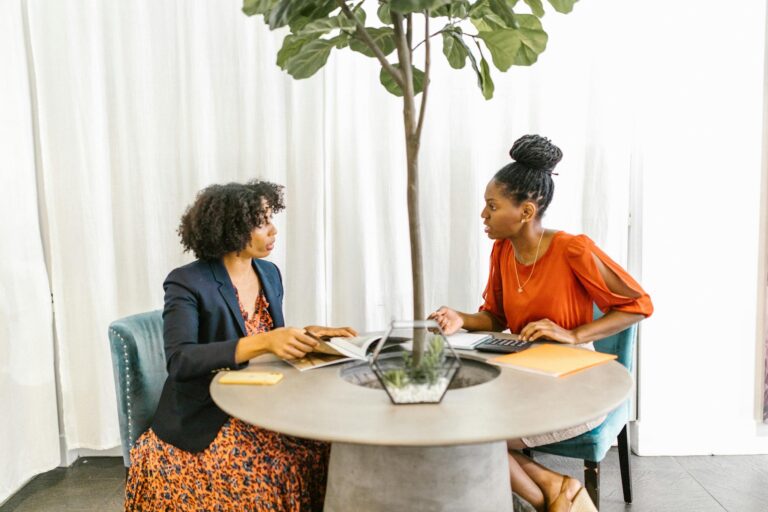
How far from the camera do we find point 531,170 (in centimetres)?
196

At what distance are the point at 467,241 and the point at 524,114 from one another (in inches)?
21.8

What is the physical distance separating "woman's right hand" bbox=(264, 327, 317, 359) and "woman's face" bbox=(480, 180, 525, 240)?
76 cm

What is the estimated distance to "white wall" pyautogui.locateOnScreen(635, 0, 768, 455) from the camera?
2.54 meters

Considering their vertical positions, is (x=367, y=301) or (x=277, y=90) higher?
(x=277, y=90)

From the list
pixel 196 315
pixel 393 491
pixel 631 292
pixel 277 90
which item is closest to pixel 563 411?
pixel 393 491

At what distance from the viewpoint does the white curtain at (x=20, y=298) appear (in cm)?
235

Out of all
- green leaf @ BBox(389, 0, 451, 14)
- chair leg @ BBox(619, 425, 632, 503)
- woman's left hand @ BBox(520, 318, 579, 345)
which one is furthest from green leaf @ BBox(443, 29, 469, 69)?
chair leg @ BBox(619, 425, 632, 503)

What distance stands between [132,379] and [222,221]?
1.66ft

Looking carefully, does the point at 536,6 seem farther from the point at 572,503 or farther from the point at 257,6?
the point at 572,503

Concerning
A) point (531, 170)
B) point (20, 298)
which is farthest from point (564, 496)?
point (20, 298)

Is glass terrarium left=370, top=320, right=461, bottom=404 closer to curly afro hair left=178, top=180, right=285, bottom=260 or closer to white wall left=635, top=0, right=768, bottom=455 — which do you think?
curly afro hair left=178, top=180, right=285, bottom=260

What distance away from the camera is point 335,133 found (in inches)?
99.0

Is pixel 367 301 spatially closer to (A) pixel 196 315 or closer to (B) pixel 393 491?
(A) pixel 196 315

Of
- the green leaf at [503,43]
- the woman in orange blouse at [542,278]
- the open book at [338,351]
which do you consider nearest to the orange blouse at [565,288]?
the woman in orange blouse at [542,278]
